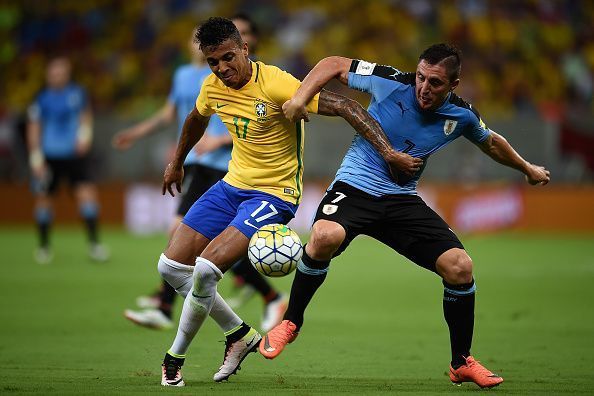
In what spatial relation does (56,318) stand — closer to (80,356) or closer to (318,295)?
(80,356)

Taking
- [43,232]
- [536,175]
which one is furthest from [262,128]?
[43,232]

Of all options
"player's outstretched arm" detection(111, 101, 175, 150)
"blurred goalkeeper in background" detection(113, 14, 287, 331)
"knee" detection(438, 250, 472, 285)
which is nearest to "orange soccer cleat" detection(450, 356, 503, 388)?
"knee" detection(438, 250, 472, 285)

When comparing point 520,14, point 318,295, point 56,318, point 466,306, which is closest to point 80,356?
point 56,318

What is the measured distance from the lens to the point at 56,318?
901 centimetres

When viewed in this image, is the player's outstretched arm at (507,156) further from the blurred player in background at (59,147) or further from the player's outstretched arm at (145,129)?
the blurred player in background at (59,147)

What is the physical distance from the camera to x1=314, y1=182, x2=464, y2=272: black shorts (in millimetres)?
6027

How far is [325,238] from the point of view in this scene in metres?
5.94

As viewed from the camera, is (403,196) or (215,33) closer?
(215,33)

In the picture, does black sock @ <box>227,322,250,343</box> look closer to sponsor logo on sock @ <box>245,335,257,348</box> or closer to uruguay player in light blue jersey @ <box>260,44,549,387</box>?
sponsor logo on sock @ <box>245,335,257,348</box>

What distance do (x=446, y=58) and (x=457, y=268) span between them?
1246 millimetres

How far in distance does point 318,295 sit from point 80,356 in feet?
14.4

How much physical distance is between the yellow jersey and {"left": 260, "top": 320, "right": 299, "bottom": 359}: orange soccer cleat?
779 millimetres

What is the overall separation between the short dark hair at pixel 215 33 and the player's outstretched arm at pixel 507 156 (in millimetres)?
1725

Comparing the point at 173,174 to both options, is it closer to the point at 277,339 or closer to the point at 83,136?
the point at 277,339
